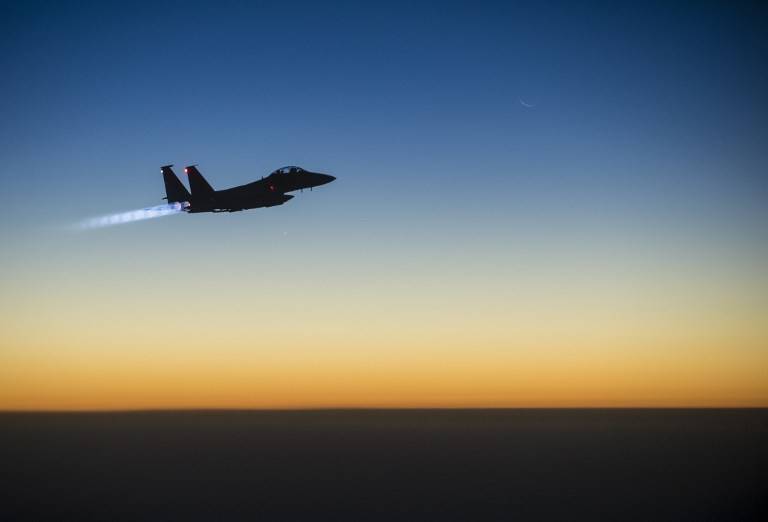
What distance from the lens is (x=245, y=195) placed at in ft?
198

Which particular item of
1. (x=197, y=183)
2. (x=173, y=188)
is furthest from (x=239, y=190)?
(x=173, y=188)

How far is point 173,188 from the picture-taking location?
62.0 meters

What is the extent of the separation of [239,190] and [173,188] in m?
7.25

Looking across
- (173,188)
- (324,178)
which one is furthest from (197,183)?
(324,178)

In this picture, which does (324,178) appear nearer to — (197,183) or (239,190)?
(239,190)

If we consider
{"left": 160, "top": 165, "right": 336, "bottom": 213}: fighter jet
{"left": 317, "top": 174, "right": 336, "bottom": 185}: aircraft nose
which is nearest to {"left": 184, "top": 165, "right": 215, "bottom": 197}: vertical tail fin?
{"left": 160, "top": 165, "right": 336, "bottom": 213}: fighter jet

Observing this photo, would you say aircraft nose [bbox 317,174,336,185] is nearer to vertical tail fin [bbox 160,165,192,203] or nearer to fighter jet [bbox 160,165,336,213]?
fighter jet [bbox 160,165,336,213]

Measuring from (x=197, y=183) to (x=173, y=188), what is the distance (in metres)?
2.82

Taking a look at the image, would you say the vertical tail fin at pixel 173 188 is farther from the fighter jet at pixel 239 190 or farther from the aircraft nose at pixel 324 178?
the aircraft nose at pixel 324 178

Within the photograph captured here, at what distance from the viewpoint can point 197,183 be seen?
6131 centimetres

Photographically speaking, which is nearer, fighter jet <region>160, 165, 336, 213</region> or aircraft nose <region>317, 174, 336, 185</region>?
fighter jet <region>160, 165, 336, 213</region>

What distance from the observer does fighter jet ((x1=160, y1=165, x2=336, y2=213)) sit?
59844 millimetres

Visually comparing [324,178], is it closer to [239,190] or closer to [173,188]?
[239,190]

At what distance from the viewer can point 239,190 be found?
60844 mm
